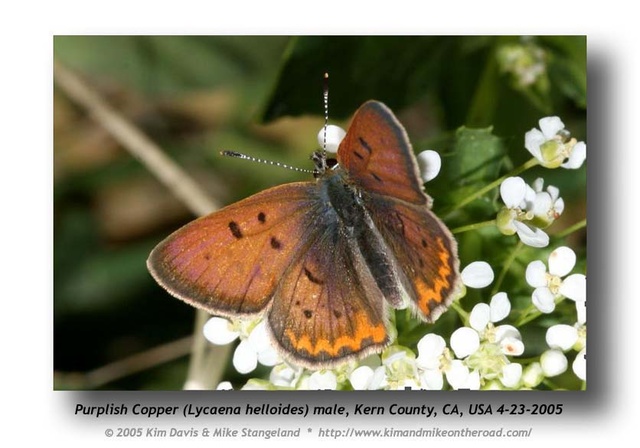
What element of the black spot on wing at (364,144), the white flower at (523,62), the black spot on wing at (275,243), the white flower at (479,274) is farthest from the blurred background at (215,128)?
the black spot on wing at (275,243)

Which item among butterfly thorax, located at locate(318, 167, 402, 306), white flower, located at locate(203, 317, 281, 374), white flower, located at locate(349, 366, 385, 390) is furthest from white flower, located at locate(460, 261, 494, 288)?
white flower, located at locate(203, 317, 281, 374)

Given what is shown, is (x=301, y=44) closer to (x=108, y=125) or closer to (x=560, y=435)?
(x=108, y=125)

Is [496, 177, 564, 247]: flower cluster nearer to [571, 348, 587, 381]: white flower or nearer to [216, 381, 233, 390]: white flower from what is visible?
[571, 348, 587, 381]: white flower

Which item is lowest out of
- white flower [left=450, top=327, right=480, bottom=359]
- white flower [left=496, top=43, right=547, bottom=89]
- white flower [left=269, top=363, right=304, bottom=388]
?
white flower [left=269, top=363, right=304, bottom=388]

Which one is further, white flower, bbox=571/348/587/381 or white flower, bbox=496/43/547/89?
white flower, bbox=496/43/547/89

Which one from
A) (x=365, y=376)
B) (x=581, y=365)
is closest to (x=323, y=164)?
(x=365, y=376)

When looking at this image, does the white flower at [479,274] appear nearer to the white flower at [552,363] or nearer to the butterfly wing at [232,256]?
the white flower at [552,363]
